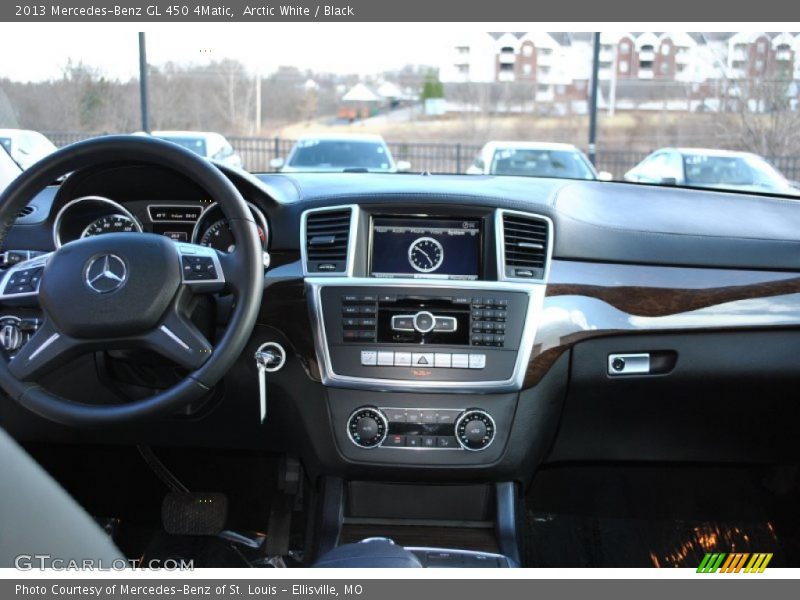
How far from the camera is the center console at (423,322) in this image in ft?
7.76

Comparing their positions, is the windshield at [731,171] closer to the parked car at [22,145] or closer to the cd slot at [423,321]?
the cd slot at [423,321]

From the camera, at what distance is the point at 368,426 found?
2432mm

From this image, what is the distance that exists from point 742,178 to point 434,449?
5.39 metres

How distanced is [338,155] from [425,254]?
7.20 meters

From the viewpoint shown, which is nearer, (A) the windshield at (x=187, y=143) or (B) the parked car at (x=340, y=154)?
(A) the windshield at (x=187, y=143)

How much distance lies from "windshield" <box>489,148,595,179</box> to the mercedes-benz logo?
7739 mm

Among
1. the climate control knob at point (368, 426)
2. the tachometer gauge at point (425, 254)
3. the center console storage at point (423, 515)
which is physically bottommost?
the center console storage at point (423, 515)

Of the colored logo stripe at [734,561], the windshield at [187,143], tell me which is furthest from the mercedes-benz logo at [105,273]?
the colored logo stripe at [734,561]

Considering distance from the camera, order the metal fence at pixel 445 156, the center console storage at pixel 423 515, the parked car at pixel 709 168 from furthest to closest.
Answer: the metal fence at pixel 445 156, the parked car at pixel 709 168, the center console storage at pixel 423 515

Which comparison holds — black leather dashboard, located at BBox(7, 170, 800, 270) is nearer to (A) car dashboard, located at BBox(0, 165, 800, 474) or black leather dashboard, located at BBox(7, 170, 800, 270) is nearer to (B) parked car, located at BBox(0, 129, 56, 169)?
(A) car dashboard, located at BBox(0, 165, 800, 474)

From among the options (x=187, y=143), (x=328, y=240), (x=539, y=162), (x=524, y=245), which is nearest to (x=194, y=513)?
(x=328, y=240)

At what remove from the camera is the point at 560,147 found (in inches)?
387

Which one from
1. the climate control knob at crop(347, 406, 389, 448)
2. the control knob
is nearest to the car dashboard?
the climate control knob at crop(347, 406, 389, 448)
